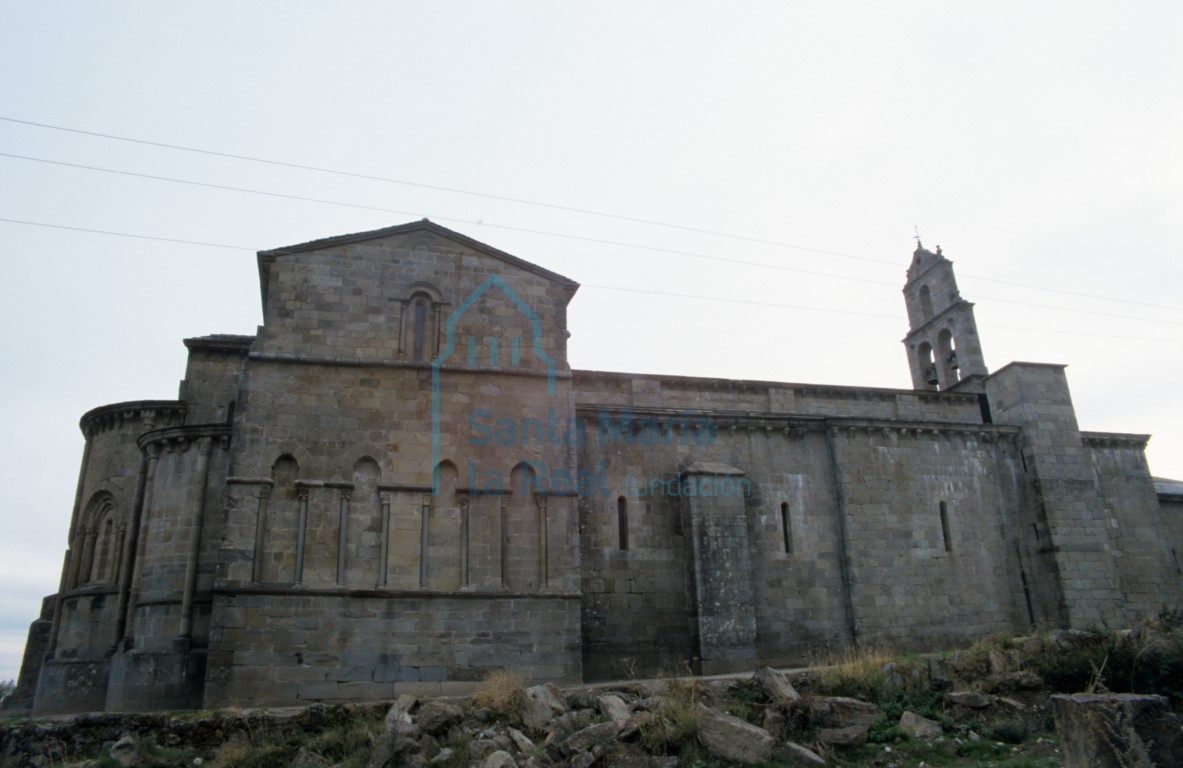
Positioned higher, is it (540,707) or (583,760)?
(540,707)

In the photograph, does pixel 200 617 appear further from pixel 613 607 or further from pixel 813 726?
pixel 813 726

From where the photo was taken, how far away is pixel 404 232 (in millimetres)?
18141

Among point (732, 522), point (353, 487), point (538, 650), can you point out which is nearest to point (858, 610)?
point (732, 522)

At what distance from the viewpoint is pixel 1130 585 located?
2389cm

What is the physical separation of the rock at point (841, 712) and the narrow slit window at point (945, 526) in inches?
435

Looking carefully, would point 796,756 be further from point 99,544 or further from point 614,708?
point 99,544

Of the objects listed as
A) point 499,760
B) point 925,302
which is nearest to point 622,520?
point 499,760

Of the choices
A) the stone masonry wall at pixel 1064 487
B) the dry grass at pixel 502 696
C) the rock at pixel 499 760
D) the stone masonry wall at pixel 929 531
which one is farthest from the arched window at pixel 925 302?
the rock at pixel 499 760

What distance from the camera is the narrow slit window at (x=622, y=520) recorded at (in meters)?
19.5

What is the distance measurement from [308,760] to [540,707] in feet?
10.8

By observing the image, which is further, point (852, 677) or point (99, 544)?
point (99, 544)

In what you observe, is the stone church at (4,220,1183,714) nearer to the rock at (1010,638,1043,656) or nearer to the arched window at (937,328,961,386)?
the arched window at (937,328,961,386)

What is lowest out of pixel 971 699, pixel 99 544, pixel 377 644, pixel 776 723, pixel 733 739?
pixel 733 739

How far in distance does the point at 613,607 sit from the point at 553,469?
12.3ft
